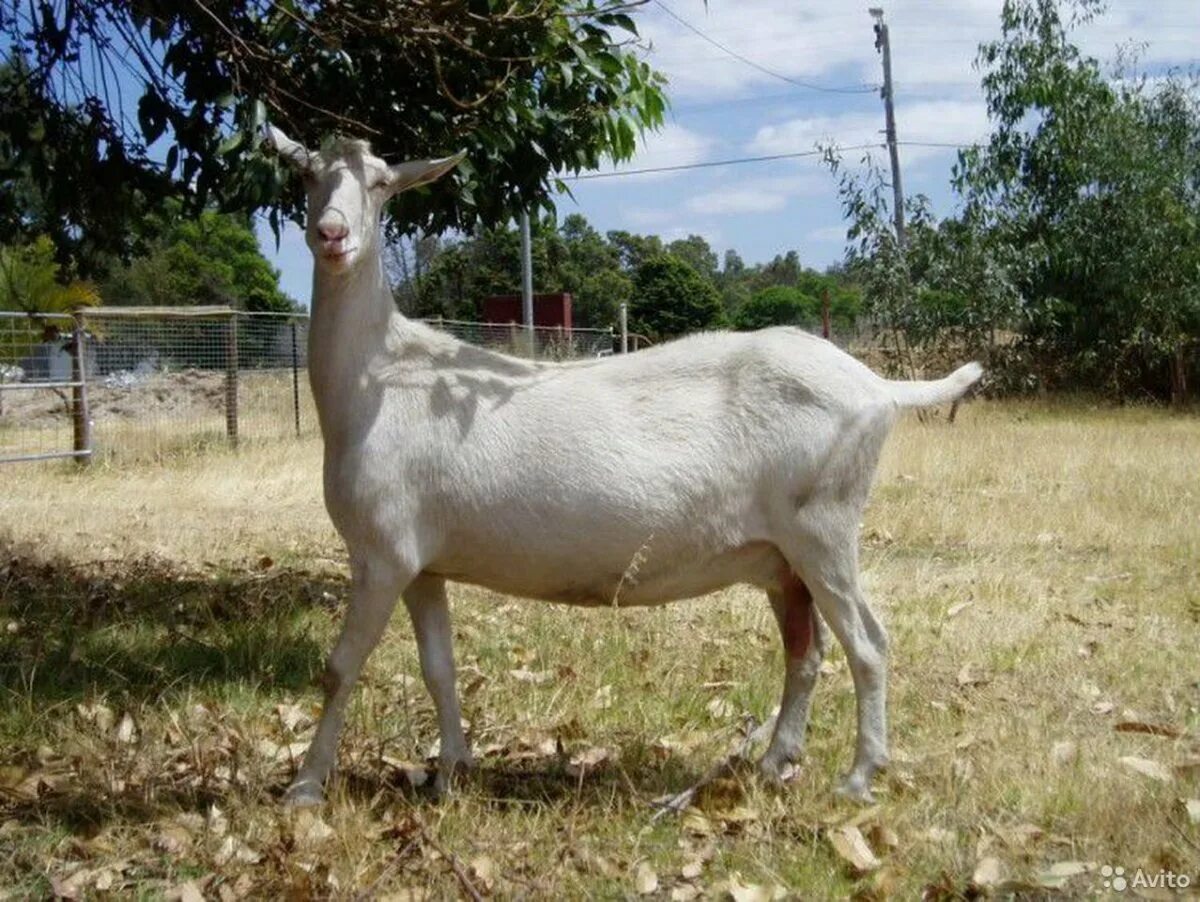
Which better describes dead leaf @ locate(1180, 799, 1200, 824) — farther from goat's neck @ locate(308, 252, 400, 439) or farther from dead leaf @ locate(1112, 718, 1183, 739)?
goat's neck @ locate(308, 252, 400, 439)

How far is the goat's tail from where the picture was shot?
4672 millimetres

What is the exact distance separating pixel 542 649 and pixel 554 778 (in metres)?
1.55

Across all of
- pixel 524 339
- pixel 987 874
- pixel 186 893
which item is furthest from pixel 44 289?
pixel 987 874

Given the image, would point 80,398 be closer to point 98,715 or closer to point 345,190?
point 98,715

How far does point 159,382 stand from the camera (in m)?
18.4

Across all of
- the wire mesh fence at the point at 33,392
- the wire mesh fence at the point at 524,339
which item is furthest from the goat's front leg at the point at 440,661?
the wire mesh fence at the point at 524,339

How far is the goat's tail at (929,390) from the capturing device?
4.67m

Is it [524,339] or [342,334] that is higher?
[524,339]

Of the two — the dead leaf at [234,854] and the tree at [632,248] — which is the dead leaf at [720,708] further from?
the tree at [632,248]

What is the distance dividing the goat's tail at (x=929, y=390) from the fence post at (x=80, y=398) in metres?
12.2

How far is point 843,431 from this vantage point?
4500 mm

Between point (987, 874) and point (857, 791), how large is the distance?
2.63 feet

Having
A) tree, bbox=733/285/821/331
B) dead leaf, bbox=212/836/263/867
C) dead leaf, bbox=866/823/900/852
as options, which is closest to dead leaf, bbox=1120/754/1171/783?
dead leaf, bbox=866/823/900/852

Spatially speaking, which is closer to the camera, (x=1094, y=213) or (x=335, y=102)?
(x=335, y=102)
